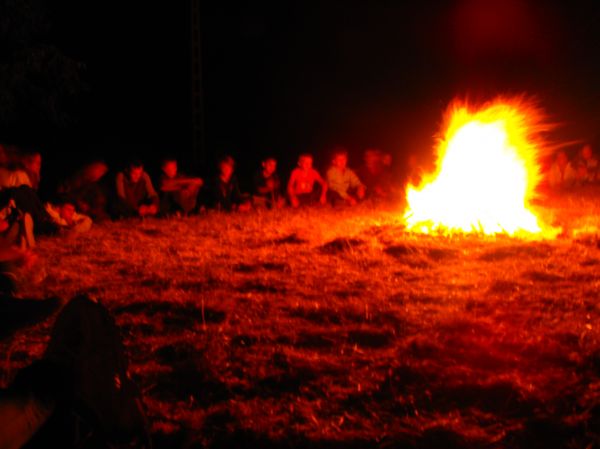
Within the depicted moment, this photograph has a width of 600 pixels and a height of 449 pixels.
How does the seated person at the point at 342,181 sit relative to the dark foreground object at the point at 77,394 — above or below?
above

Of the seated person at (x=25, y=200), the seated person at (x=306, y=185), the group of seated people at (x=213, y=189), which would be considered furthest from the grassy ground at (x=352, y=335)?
the seated person at (x=306, y=185)

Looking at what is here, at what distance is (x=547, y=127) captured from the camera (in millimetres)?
19609

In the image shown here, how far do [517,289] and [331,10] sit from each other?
49.1ft

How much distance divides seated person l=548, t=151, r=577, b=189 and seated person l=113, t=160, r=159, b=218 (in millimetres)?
8360

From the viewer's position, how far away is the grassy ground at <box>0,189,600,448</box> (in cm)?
390

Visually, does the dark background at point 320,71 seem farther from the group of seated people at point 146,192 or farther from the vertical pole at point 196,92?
the group of seated people at point 146,192

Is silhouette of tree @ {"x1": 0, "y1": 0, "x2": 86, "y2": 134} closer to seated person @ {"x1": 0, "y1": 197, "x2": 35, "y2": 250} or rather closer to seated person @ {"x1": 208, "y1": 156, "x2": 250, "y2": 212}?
seated person @ {"x1": 208, "y1": 156, "x2": 250, "y2": 212}

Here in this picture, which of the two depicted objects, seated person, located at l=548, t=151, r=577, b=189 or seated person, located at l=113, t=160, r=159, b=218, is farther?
seated person, located at l=548, t=151, r=577, b=189

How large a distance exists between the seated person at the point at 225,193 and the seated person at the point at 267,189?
13.0 inches

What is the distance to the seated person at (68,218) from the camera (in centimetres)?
912

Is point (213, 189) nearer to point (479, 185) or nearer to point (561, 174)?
point (479, 185)

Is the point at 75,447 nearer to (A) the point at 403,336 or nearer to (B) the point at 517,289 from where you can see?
(A) the point at 403,336

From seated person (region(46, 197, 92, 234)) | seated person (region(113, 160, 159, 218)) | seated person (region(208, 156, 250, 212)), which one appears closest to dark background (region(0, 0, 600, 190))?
seated person (region(208, 156, 250, 212))

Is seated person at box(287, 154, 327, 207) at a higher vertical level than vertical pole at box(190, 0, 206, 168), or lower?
lower
